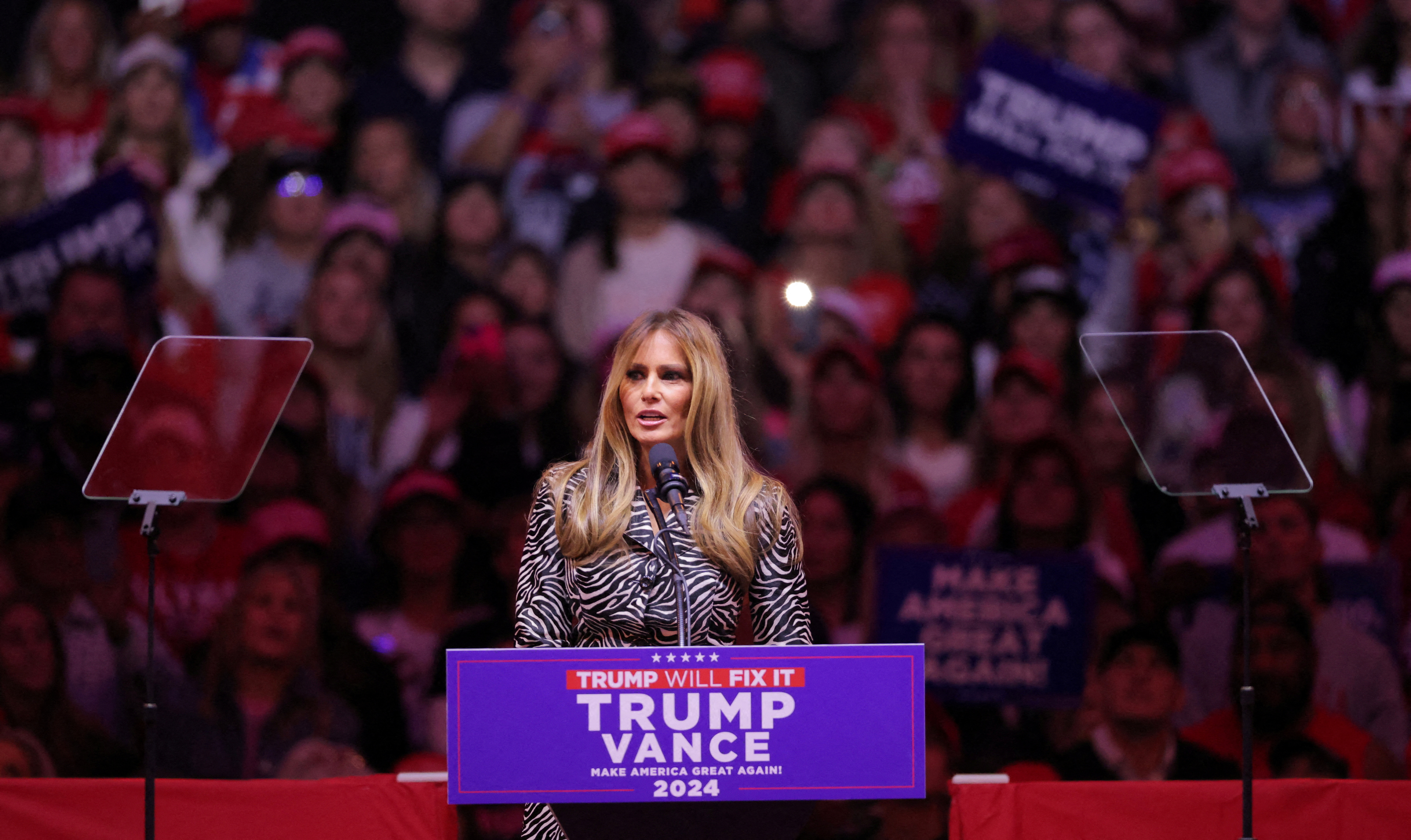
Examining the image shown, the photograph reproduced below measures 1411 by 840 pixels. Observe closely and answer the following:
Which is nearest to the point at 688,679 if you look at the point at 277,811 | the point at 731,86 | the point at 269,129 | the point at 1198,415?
the point at 277,811

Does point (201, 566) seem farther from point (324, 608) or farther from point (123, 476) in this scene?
point (123, 476)

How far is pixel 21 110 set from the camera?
15.2 ft

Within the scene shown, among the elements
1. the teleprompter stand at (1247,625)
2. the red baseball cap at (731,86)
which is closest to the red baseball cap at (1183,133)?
the red baseball cap at (731,86)

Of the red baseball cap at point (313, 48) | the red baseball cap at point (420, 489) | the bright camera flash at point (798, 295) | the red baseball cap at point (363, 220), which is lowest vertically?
the red baseball cap at point (420, 489)

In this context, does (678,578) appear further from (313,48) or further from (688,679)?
(313,48)

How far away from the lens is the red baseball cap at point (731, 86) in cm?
462

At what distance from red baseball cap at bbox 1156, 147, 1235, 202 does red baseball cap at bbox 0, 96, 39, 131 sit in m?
3.82

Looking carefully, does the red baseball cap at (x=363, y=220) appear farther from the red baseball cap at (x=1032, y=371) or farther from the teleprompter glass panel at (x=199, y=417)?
→ the red baseball cap at (x=1032, y=371)

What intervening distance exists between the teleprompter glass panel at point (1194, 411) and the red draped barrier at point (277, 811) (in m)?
1.98

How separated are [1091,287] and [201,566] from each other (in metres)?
3.06

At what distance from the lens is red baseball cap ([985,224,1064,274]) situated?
454cm

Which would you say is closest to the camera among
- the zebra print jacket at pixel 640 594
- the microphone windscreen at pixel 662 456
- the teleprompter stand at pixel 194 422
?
the microphone windscreen at pixel 662 456

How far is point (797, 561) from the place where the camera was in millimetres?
2227

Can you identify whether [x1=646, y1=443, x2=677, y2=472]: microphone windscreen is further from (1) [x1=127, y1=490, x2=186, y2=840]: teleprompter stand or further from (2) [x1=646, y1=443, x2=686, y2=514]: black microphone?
(1) [x1=127, y1=490, x2=186, y2=840]: teleprompter stand
